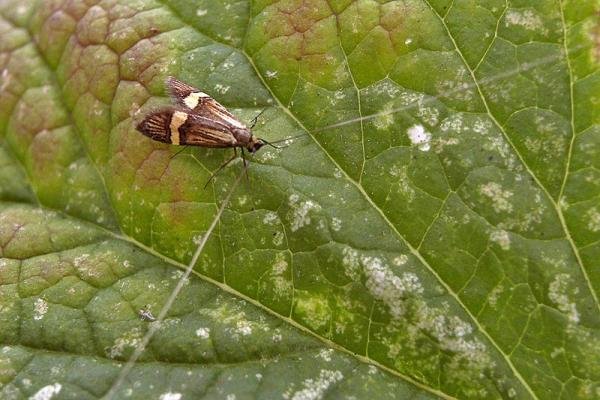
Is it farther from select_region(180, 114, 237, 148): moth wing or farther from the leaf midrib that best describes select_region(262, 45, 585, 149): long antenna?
select_region(180, 114, 237, 148): moth wing

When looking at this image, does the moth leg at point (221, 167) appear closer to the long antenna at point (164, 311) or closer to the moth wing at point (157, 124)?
the long antenna at point (164, 311)

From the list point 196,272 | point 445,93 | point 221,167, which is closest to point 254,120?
point 221,167

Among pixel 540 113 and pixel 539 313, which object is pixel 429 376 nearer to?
pixel 539 313

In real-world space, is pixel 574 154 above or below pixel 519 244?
above

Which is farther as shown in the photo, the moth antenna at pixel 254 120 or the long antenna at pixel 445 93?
the moth antenna at pixel 254 120

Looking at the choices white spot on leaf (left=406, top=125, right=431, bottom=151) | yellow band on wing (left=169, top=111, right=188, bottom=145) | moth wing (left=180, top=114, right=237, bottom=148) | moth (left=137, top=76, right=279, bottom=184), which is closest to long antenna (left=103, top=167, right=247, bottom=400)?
moth (left=137, top=76, right=279, bottom=184)

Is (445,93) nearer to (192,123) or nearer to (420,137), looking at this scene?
(420,137)

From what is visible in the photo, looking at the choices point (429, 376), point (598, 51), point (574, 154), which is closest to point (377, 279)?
point (429, 376)

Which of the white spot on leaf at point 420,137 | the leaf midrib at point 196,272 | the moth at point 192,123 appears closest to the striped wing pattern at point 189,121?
the moth at point 192,123
